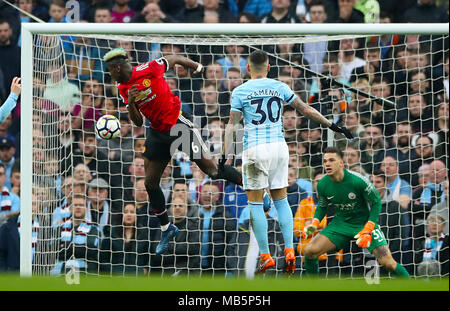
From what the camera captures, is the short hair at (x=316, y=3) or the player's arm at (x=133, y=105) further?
the short hair at (x=316, y=3)

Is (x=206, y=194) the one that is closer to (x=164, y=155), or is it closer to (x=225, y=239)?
(x=225, y=239)

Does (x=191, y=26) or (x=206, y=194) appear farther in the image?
(x=206, y=194)

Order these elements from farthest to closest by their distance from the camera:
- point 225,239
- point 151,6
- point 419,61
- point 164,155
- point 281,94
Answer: point 151,6
point 419,61
point 225,239
point 164,155
point 281,94

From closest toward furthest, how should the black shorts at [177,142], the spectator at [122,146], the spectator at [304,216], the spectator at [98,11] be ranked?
1. the black shorts at [177,142]
2. the spectator at [304,216]
3. the spectator at [122,146]
4. the spectator at [98,11]

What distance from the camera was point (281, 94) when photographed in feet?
26.8

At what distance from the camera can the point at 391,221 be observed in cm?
962

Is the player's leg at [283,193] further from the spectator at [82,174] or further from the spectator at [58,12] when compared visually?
the spectator at [58,12]

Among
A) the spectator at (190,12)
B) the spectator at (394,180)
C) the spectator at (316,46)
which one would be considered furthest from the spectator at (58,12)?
the spectator at (394,180)

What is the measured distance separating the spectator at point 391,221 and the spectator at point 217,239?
5.63 feet

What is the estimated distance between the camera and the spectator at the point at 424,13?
1114 centimetres

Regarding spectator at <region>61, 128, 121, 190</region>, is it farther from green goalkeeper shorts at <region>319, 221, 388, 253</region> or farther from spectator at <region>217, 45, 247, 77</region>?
green goalkeeper shorts at <region>319, 221, 388, 253</region>
